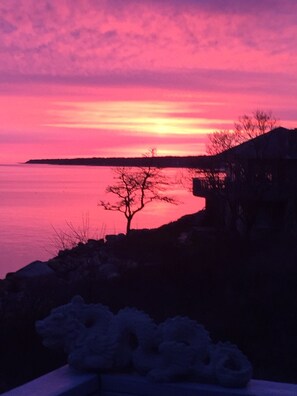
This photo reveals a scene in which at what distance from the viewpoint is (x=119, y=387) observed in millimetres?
5551

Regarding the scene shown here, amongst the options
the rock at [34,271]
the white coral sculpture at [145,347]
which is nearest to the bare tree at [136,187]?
the rock at [34,271]

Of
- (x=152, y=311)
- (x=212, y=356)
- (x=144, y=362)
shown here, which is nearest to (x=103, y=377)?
(x=144, y=362)

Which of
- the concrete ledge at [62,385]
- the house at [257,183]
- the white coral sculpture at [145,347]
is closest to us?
the concrete ledge at [62,385]

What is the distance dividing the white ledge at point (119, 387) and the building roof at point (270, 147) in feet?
104

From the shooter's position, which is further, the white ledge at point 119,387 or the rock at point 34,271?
the rock at point 34,271

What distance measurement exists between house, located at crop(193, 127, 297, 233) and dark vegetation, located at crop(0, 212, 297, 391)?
5924 millimetres

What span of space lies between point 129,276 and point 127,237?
781 inches

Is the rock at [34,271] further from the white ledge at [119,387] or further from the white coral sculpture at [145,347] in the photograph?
the white ledge at [119,387]

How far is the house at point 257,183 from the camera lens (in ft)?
115

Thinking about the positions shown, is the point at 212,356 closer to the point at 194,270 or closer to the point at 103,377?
the point at 103,377

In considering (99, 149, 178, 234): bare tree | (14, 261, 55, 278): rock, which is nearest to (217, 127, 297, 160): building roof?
(99, 149, 178, 234): bare tree

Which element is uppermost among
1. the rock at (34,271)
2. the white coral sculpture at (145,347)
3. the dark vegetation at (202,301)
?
the white coral sculpture at (145,347)

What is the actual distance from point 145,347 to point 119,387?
14.3 inches

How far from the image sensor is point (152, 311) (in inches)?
540
